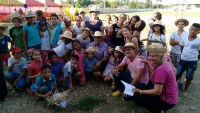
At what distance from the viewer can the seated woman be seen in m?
3.58

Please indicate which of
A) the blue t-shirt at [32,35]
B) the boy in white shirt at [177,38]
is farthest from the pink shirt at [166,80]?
the blue t-shirt at [32,35]

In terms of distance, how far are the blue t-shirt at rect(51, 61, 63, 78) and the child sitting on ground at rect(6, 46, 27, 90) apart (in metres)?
0.65

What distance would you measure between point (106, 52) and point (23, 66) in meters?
2.17

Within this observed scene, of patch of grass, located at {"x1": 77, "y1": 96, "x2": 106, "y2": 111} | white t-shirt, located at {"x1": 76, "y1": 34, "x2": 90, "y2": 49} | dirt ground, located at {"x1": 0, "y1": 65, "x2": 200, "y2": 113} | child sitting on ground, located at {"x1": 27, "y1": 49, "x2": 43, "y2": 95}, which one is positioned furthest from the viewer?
white t-shirt, located at {"x1": 76, "y1": 34, "x2": 90, "y2": 49}

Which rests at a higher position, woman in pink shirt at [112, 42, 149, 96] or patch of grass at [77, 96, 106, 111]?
woman in pink shirt at [112, 42, 149, 96]

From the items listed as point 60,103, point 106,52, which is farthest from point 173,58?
point 60,103

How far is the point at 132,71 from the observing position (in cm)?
477

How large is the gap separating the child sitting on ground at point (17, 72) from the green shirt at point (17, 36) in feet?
2.71

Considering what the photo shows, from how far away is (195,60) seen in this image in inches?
217

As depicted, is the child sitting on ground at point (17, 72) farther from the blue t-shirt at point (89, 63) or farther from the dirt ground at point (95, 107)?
the blue t-shirt at point (89, 63)

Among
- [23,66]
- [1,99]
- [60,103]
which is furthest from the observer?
[23,66]

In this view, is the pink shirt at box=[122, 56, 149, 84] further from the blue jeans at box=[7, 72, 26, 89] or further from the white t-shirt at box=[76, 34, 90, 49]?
the blue jeans at box=[7, 72, 26, 89]

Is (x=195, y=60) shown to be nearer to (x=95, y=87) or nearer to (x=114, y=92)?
(x=114, y=92)

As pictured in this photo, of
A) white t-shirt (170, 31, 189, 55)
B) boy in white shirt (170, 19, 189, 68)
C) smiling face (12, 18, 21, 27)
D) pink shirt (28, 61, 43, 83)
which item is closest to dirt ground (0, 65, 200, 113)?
pink shirt (28, 61, 43, 83)
